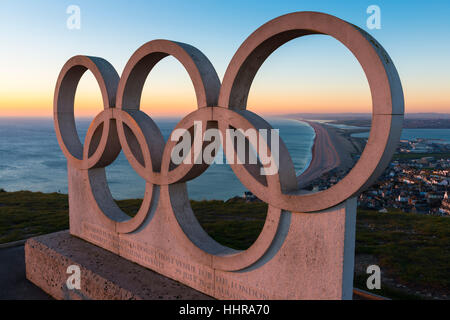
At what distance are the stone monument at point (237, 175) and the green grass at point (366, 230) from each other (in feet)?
12.7

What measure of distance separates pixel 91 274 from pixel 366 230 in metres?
9.02

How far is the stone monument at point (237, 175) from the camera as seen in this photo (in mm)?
3930

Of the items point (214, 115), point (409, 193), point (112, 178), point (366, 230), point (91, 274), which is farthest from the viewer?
point (112, 178)

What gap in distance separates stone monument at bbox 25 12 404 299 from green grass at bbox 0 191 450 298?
388 centimetres

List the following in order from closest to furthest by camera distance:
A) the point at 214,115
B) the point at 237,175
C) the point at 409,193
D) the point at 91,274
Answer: the point at 237,175 < the point at 214,115 < the point at 91,274 < the point at 409,193

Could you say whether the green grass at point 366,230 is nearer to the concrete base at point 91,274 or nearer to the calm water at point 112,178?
the concrete base at point 91,274

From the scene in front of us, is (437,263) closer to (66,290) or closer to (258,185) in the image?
(258,185)

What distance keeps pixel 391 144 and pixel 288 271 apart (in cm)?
215

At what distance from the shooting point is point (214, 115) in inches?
209

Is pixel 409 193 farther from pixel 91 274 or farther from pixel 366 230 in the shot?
pixel 91 274

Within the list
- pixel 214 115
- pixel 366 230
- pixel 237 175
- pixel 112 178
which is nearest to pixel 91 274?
pixel 237 175

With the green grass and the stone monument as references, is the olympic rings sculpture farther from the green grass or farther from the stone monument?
the green grass

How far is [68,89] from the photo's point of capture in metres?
8.41

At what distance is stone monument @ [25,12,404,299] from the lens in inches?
155
